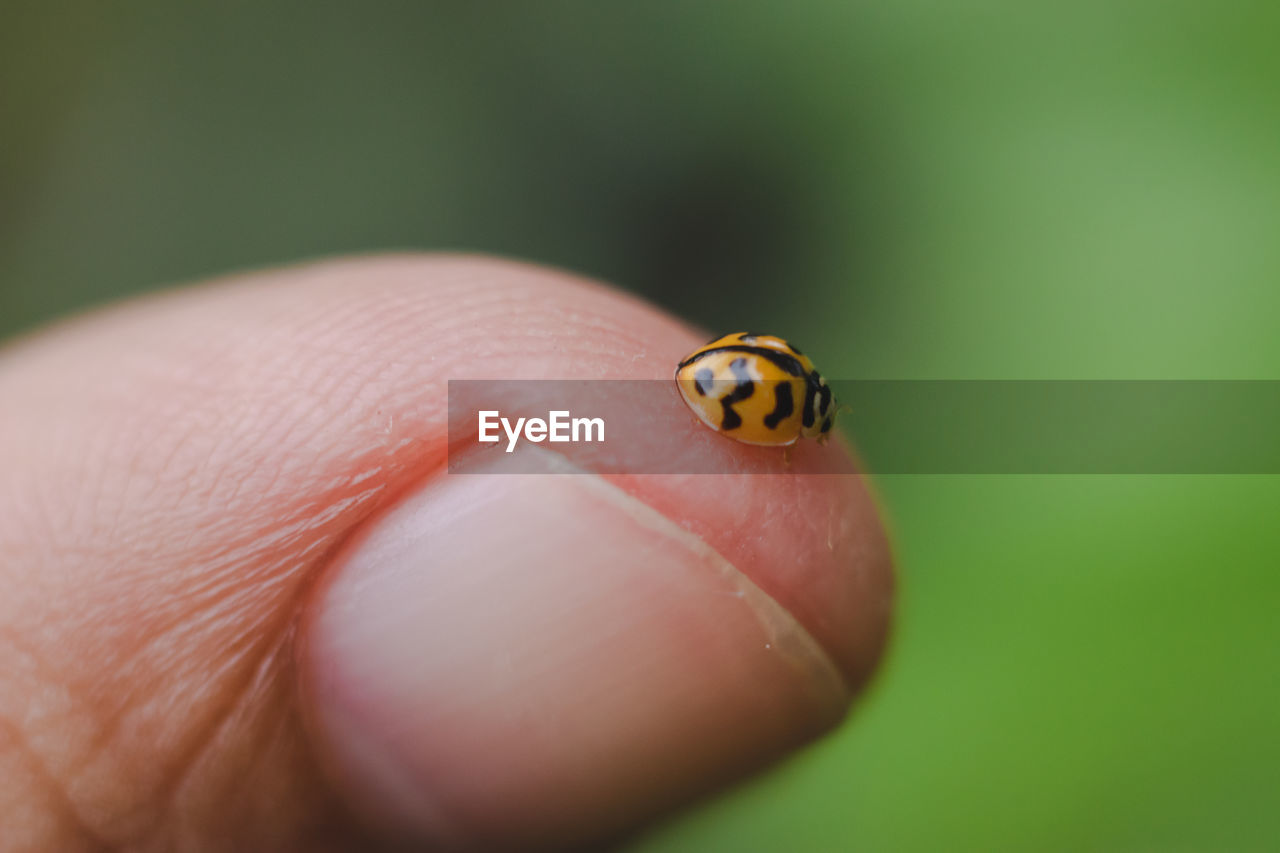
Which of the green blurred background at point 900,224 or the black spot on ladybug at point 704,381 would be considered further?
the green blurred background at point 900,224

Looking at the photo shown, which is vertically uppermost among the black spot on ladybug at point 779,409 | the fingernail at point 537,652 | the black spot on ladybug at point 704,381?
the black spot on ladybug at point 704,381

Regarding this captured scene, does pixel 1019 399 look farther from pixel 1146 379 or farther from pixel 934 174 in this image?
pixel 934 174

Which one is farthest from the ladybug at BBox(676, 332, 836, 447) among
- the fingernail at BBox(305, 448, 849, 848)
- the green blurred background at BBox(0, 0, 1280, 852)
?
the green blurred background at BBox(0, 0, 1280, 852)

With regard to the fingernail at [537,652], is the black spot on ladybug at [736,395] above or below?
above

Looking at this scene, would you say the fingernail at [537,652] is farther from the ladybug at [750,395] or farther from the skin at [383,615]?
the ladybug at [750,395]

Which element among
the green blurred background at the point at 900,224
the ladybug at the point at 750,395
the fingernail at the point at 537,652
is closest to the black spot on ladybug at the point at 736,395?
the ladybug at the point at 750,395

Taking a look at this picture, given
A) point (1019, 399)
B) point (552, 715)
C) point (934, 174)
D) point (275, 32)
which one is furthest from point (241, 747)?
point (275, 32)

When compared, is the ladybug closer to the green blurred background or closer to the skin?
the skin

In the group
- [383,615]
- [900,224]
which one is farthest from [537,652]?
[900,224]
